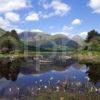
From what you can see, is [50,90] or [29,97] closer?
[29,97]

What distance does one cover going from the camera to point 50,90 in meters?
31.1

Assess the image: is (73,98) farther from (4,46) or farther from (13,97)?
(4,46)

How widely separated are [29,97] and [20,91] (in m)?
3.80

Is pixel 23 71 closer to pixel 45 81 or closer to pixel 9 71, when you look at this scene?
pixel 9 71

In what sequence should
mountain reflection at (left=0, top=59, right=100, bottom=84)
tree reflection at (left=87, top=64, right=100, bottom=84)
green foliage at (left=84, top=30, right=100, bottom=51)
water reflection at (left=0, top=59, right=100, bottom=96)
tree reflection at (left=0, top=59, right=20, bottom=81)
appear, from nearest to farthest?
water reflection at (left=0, top=59, right=100, bottom=96) → tree reflection at (left=87, top=64, right=100, bottom=84) → mountain reflection at (left=0, top=59, right=100, bottom=84) → tree reflection at (left=0, top=59, right=20, bottom=81) → green foliage at (left=84, top=30, right=100, bottom=51)

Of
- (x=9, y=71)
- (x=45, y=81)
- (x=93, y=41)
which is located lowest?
(x=45, y=81)

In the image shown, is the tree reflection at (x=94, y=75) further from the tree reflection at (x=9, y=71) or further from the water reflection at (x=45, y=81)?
the tree reflection at (x=9, y=71)

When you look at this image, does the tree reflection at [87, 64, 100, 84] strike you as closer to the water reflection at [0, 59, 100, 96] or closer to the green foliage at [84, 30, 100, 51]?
the water reflection at [0, 59, 100, 96]

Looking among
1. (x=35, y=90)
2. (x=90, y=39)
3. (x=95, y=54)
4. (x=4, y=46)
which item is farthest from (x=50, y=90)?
(x=90, y=39)

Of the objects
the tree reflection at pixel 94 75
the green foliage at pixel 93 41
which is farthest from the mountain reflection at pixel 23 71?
the green foliage at pixel 93 41

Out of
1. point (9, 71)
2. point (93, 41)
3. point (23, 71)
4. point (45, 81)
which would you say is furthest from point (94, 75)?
point (93, 41)

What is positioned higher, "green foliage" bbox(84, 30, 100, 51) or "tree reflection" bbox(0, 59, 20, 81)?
"green foliage" bbox(84, 30, 100, 51)

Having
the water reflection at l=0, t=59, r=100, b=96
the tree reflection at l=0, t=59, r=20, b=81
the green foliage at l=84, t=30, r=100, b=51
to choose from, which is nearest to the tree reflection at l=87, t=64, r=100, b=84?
the water reflection at l=0, t=59, r=100, b=96

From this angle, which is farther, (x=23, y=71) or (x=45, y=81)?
(x=23, y=71)
